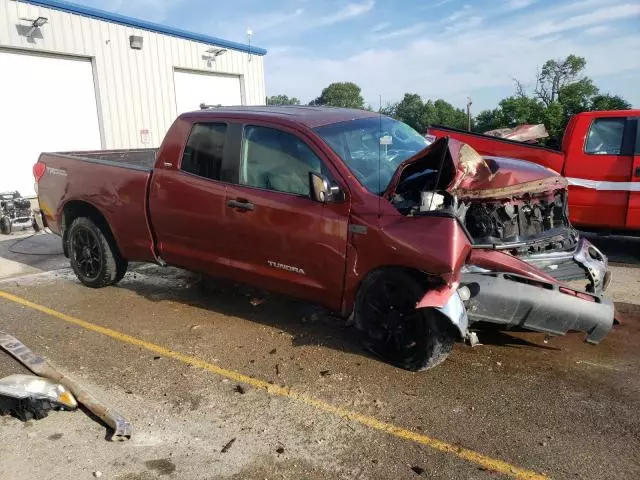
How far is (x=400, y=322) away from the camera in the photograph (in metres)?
3.91

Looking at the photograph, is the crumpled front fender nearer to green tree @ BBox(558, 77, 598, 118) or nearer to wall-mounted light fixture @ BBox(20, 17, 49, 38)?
wall-mounted light fixture @ BBox(20, 17, 49, 38)

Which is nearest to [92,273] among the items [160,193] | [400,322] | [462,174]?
[160,193]

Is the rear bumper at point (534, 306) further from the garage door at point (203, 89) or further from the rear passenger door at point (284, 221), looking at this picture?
the garage door at point (203, 89)

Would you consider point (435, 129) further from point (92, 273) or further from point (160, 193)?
point (92, 273)

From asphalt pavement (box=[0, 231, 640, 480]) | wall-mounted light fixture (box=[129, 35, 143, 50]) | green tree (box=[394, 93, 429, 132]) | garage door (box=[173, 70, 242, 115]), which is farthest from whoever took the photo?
garage door (box=[173, 70, 242, 115])

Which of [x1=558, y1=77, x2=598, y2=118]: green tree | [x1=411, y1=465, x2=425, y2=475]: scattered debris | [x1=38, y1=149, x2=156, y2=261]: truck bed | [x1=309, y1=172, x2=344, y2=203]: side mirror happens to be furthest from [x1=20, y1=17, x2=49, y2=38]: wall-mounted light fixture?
[x1=558, y1=77, x2=598, y2=118]: green tree

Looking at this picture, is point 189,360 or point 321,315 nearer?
point 189,360

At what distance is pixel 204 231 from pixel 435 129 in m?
3.67

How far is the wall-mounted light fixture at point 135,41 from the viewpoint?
1370cm

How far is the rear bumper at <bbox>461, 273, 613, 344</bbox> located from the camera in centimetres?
366

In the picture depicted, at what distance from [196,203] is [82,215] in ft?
6.38

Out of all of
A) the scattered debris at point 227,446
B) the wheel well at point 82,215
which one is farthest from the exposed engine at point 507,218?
the wheel well at point 82,215

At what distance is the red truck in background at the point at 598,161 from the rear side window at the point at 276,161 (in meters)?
3.41

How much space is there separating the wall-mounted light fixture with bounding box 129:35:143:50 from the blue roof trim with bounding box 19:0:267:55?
0.36m
